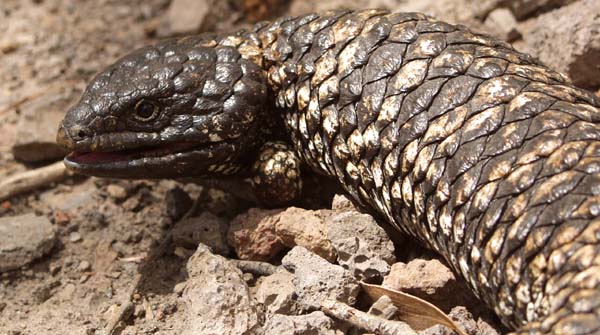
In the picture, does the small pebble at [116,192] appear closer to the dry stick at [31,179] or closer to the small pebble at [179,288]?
the dry stick at [31,179]

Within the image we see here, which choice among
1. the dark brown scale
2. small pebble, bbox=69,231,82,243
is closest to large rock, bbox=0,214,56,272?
small pebble, bbox=69,231,82,243

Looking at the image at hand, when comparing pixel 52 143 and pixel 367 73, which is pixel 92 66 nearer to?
pixel 52 143

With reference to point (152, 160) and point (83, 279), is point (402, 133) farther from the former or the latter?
point (83, 279)

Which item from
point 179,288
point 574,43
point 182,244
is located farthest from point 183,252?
point 574,43

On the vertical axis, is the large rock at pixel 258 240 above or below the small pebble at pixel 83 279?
above

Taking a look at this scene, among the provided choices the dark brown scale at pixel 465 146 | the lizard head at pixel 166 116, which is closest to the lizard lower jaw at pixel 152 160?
the lizard head at pixel 166 116

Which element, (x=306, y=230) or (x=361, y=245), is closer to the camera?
(x=361, y=245)
